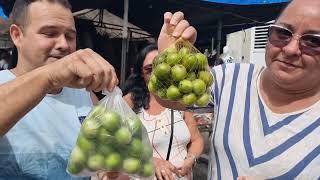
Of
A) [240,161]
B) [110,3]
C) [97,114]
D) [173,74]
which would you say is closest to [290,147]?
[240,161]

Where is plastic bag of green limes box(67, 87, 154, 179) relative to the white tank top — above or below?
above

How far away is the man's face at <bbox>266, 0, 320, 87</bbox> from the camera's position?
6.25 ft

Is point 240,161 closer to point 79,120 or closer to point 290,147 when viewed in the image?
point 290,147

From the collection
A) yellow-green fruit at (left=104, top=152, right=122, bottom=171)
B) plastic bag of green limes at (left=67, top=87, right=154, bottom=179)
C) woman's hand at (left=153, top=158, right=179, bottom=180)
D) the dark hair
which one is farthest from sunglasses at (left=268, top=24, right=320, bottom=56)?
the dark hair

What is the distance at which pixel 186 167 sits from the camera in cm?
344

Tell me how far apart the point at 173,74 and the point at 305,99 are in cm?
69

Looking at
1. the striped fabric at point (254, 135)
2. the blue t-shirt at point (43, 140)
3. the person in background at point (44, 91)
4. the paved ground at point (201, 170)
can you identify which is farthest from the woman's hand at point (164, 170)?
the paved ground at point (201, 170)

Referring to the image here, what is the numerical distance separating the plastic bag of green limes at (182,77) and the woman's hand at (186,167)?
1549 mm

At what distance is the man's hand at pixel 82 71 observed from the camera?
4.53 feet

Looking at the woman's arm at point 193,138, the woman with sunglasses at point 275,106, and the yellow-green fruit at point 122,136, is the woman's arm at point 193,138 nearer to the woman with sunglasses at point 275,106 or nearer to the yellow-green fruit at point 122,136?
the woman with sunglasses at point 275,106

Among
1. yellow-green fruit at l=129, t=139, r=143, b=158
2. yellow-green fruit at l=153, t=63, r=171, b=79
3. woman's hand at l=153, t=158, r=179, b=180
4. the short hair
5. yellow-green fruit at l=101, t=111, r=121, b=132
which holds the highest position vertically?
the short hair

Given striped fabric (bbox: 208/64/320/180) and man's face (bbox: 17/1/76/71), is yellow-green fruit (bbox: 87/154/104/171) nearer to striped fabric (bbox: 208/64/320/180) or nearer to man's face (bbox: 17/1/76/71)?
man's face (bbox: 17/1/76/71)

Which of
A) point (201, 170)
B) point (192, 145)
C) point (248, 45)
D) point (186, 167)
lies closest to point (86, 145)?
point (186, 167)

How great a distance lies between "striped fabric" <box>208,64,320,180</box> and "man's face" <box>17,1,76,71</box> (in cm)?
83
